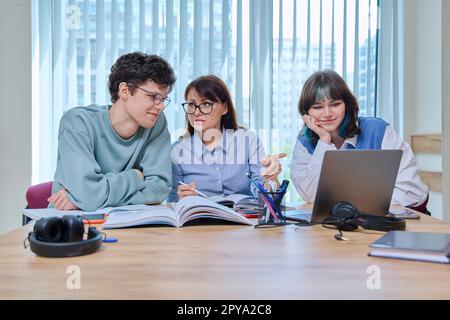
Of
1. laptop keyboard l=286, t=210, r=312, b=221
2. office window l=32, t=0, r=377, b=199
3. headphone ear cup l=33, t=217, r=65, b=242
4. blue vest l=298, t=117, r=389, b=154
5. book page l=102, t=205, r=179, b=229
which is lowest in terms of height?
laptop keyboard l=286, t=210, r=312, b=221

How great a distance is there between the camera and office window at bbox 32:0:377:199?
8.68ft

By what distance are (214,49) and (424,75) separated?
147 cm

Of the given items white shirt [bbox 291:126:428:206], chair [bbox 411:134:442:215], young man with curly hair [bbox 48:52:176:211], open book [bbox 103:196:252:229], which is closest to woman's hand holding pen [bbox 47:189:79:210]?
young man with curly hair [bbox 48:52:176:211]

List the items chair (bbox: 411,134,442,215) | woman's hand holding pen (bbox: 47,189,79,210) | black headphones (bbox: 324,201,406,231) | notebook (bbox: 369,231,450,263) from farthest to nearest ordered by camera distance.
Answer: chair (bbox: 411,134,442,215)
woman's hand holding pen (bbox: 47,189,79,210)
black headphones (bbox: 324,201,406,231)
notebook (bbox: 369,231,450,263)

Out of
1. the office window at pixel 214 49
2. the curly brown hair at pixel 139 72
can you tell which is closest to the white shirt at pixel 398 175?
the curly brown hair at pixel 139 72

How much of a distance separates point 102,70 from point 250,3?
1.11 metres

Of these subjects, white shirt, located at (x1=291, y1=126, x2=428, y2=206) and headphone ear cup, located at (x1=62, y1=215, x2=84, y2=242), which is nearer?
headphone ear cup, located at (x1=62, y1=215, x2=84, y2=242)

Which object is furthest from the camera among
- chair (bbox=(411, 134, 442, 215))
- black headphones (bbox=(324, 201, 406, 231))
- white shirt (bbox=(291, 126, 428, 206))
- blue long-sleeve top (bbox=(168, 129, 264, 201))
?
chair (bbox=(411, 134, 442, 215))

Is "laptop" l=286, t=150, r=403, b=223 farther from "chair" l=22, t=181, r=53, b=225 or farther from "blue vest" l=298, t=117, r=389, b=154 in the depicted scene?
"chair" l=22, t=181, r=53, b=225

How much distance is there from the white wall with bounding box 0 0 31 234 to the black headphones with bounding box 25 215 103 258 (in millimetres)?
2074

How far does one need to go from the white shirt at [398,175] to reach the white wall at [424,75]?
1108 mm

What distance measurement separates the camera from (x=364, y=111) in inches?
112

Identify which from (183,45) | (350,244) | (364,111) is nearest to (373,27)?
(364,111)

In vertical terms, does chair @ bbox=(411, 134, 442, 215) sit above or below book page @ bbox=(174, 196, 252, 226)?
above
